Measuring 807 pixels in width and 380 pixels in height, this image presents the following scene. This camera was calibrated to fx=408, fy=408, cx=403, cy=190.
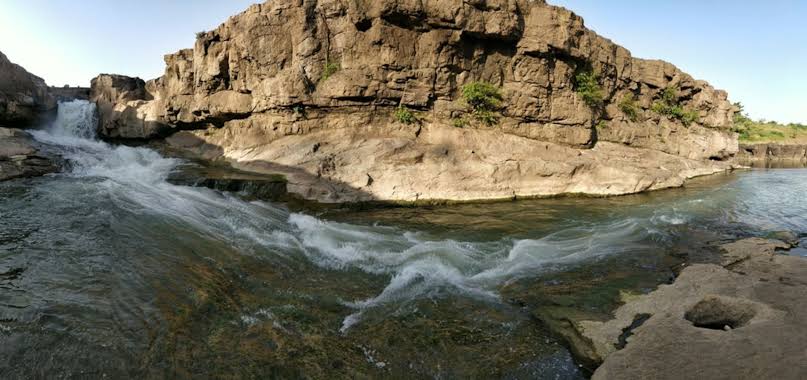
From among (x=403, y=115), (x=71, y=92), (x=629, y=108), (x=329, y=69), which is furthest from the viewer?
(x=71, y=92)

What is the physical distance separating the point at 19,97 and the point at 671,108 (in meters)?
36.6

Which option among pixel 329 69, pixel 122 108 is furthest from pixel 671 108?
pixel 122 108

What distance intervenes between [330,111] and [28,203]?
34.2 feet

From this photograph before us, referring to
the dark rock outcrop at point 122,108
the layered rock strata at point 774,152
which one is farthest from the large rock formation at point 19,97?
the layered rock strata at point 774,152

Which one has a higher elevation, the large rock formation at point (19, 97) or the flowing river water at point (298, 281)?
the large rock formation at point (19, 97)

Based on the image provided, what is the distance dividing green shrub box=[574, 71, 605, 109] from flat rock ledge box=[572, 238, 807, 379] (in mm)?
14679

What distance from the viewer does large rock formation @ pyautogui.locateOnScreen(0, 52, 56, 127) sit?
720 inches

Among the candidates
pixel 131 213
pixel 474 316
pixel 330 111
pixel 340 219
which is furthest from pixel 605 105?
pixel 131 213

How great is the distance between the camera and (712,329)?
432 centimetres

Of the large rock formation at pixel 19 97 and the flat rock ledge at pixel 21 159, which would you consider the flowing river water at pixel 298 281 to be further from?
the large rock formation at pixel 19 97

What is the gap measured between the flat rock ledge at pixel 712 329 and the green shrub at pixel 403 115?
12247 millimetres

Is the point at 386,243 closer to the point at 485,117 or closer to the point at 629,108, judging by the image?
the point at 485,117

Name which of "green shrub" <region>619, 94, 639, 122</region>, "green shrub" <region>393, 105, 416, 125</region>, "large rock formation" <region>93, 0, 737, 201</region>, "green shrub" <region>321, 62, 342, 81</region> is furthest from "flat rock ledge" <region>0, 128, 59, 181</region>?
"green shrub" <region>619, 94, 639, 122</region>

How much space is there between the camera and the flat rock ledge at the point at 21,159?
38.5 ft
